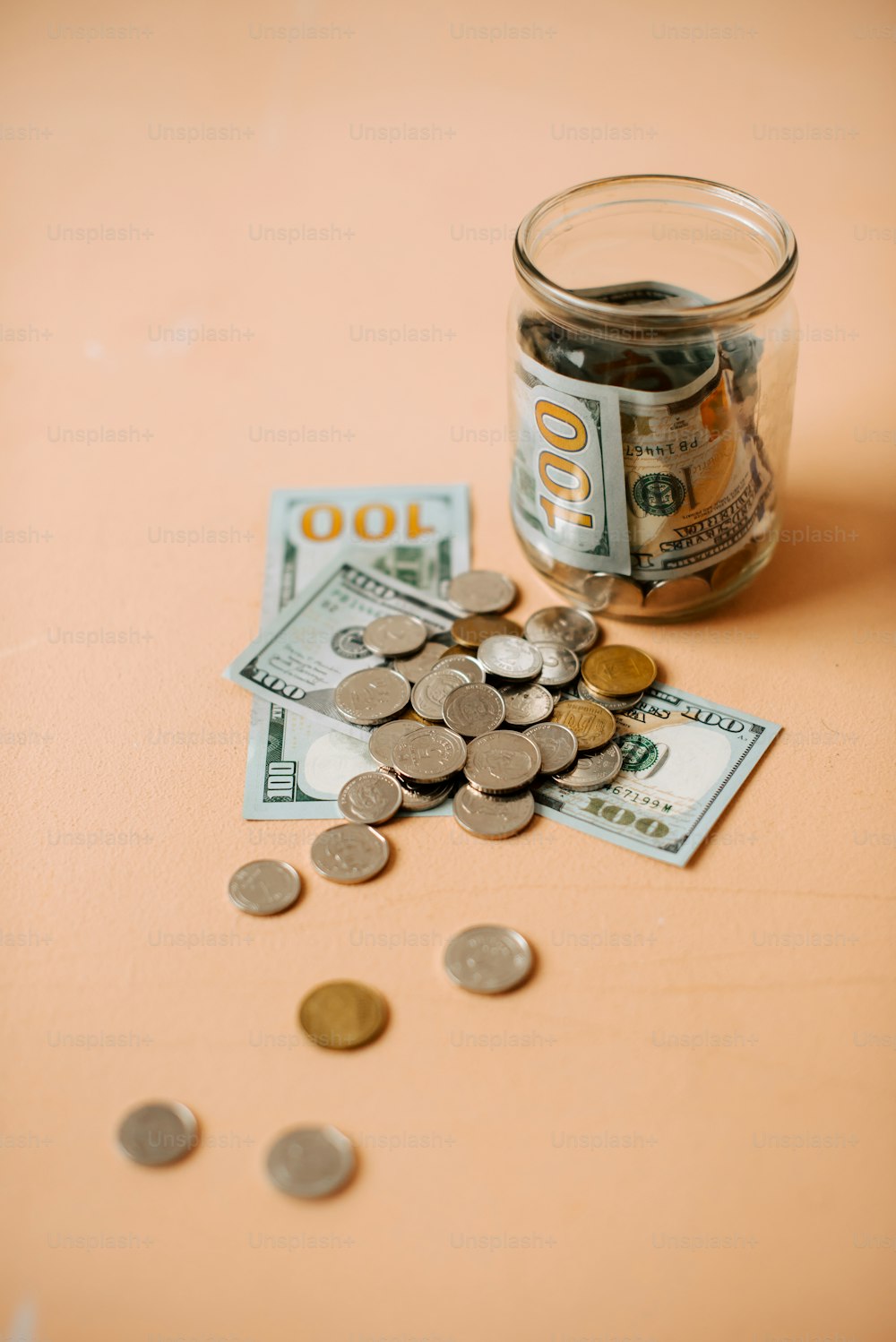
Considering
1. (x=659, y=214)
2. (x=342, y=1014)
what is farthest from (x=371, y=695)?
(x=659, y=214)

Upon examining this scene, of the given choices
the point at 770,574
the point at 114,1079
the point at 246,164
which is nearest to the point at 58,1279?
the point at 114,1079

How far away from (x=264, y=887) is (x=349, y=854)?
6 cm

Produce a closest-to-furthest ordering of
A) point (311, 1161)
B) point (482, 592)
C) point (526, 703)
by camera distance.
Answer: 1. point (311, 1161)
2. point (526, 703)
3. point (482, 592)

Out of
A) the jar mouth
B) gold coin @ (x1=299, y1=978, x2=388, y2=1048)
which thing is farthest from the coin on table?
gold coin @ (x1=299, y1=978, x2=388, y2=1048)

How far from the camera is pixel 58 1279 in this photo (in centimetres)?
64

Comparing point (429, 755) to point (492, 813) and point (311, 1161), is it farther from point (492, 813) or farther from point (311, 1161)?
point (311, 1161)

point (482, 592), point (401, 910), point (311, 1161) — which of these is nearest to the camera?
point (311, 1161)

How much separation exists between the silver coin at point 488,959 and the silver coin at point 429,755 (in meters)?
0.12

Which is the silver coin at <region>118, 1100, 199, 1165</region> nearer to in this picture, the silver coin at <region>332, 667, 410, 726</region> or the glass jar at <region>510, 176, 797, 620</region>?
the silver coin at <region>332, 667, 410, 726</region>

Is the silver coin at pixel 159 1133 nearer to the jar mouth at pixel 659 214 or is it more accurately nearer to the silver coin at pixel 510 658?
the silver coin at pixel 510 658

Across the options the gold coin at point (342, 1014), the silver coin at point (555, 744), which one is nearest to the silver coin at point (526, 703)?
the silver coin at point (555, 744)

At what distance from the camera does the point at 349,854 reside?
0.81 m

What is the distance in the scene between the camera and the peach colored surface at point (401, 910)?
25.3 inches

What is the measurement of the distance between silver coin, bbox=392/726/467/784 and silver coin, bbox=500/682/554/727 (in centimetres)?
5
